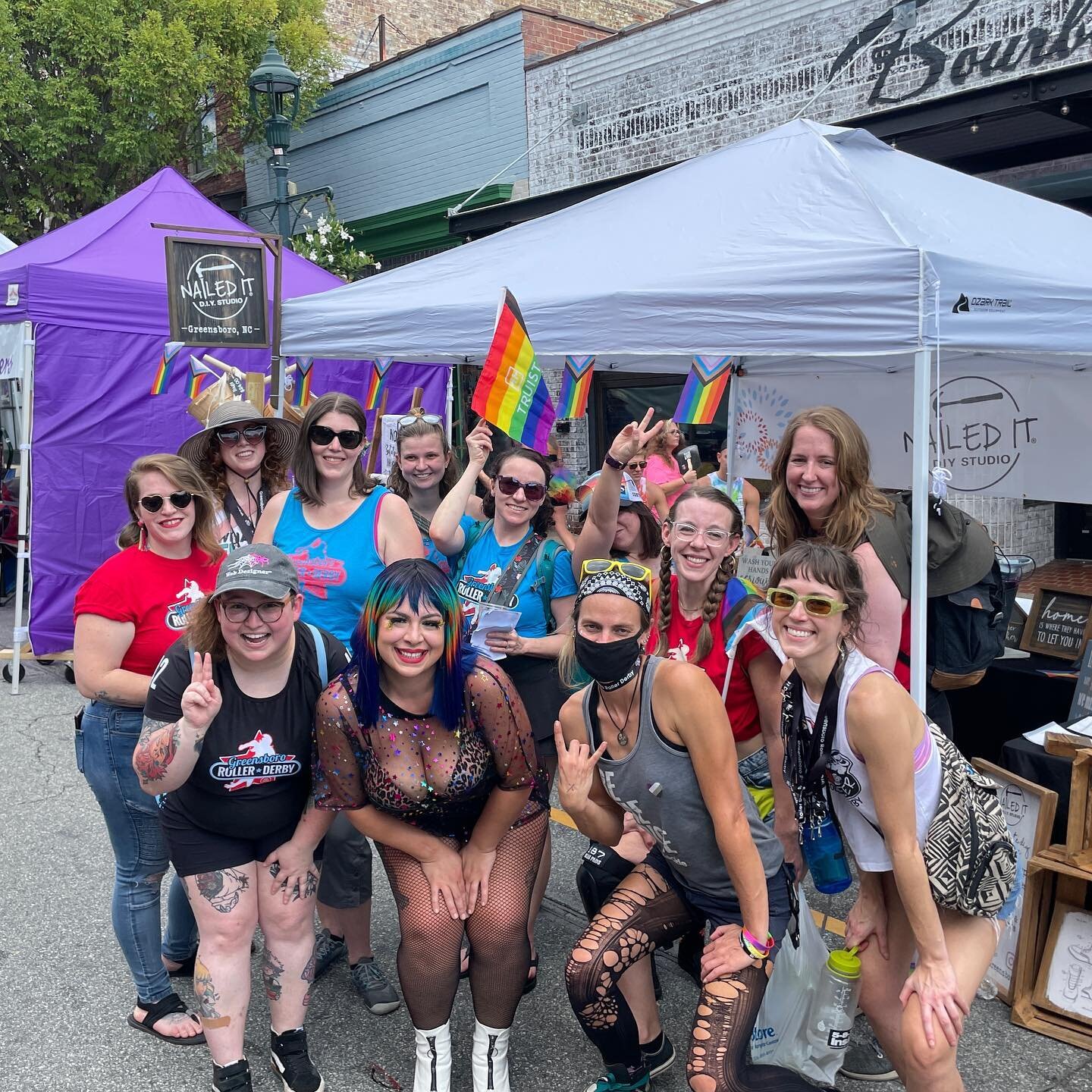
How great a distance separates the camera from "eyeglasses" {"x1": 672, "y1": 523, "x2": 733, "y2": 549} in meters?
3.00

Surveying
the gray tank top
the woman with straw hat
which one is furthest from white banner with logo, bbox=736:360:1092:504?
the woman with straw hat

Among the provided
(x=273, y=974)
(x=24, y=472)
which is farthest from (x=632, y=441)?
(x=24, y=472)

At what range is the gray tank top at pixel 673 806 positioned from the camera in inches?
99.6

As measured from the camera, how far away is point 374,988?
334 centimetres

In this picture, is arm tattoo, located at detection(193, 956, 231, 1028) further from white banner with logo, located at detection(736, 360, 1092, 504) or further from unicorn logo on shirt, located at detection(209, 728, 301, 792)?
white banner with logo, located at detection(736, 360, 1092, 504)

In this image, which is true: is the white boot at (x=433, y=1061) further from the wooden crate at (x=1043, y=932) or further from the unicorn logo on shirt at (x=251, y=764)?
the wooden crate at (x=1043, y=932)

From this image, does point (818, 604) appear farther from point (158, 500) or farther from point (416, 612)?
point (158, 500)

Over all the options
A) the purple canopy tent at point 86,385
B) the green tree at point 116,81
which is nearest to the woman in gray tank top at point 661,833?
the purple canopy tent at point 86,385

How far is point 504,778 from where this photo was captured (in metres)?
2.79

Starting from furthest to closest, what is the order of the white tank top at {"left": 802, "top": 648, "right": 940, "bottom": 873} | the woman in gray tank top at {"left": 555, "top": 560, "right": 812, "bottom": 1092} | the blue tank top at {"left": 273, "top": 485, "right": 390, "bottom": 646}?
the blue tank top at {"left": 273, "top": 485, "right": 390, "bottom": 646} → the woman in gray tank top at {"left": 555, "top": 560, "right": 812, "bottom": 1092} → the white tank top at {"left": 802, "top": 648, "right": 940, "bottom": 873}

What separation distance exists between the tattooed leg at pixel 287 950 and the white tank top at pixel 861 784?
1.50 metres

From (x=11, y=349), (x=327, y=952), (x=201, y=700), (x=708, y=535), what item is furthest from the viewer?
(x=11, y=349)

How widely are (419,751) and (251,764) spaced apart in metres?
0.45

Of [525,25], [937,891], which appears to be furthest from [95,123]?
[937,891]
